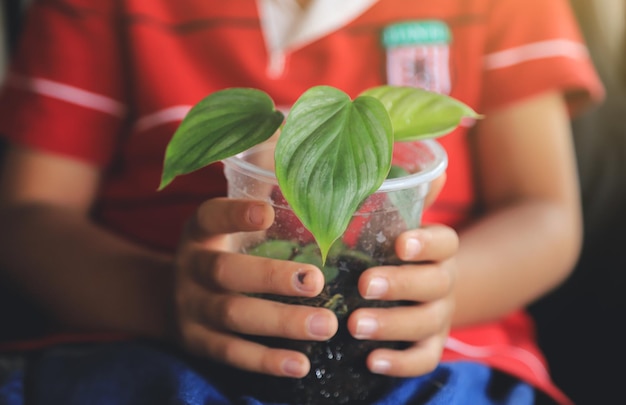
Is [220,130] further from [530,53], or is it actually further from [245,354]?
[530,53]

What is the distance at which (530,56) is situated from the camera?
78 centimetres

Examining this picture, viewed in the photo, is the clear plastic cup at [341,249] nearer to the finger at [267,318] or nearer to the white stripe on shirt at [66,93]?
the finger at [267,318]

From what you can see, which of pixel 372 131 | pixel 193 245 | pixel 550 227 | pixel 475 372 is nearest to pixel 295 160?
pixel 372 131

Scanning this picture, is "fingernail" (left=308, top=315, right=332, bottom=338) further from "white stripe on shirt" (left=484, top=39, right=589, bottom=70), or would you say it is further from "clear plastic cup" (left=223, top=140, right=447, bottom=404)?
"white stripe on shirt" (left=484, top=39, right=589, bottom=70)

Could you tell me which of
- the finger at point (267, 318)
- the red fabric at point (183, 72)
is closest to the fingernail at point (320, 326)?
the finger at point (267, 318)

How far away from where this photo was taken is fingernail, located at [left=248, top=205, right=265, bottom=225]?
43cm

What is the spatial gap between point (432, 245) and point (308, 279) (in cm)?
10

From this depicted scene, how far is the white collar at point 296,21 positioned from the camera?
75cm

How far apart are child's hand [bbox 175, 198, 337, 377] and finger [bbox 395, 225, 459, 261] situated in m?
0.07

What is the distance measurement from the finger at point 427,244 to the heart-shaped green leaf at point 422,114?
0.06 meters

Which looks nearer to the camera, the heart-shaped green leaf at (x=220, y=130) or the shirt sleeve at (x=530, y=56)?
the heart-shaped green leaf at (x=220, y=130)

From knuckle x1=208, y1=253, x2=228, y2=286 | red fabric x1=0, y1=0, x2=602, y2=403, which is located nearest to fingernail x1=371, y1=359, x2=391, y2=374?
knuckle x1=208, y1=253, x2=228, y2=286

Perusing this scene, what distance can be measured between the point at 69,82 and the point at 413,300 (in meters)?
0.49

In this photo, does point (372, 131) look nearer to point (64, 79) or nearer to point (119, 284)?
point (119, 284)
